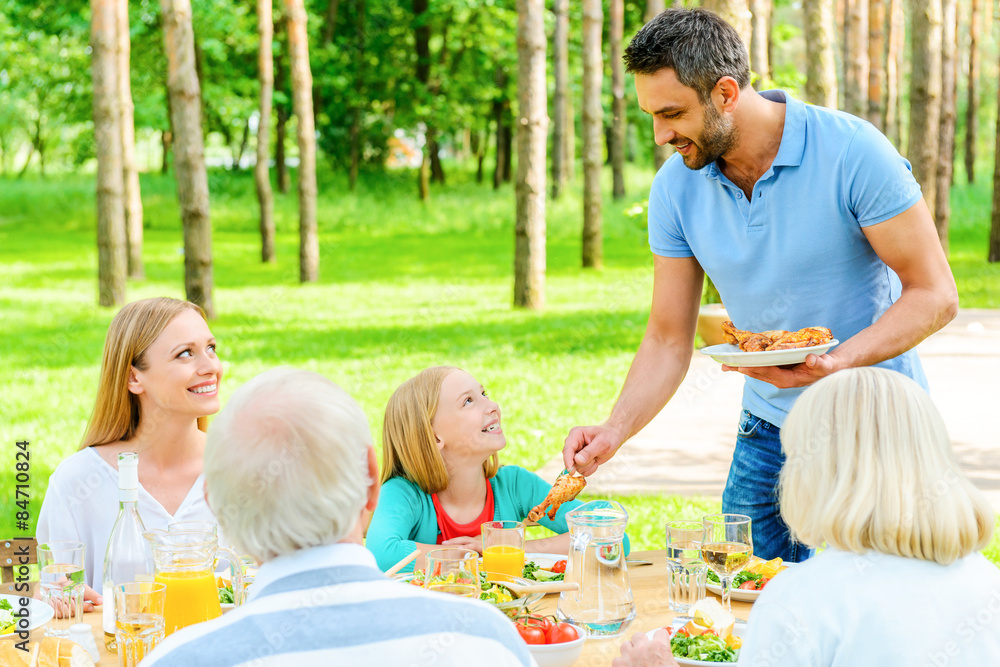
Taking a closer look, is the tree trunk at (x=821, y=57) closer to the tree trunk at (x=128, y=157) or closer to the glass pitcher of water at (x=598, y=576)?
the tree trunk at (x=128, y=157)

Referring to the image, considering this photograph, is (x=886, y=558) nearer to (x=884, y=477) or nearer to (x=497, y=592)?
(x=884, y=477)

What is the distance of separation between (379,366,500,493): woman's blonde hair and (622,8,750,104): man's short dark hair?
130cm


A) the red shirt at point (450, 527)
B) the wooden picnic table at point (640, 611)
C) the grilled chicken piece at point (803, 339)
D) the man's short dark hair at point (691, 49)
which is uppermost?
the man's short dark hair at point (691, 49)

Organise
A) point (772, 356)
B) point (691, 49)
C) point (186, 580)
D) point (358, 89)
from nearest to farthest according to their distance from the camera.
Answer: point (186, 580)
point (772, 356)
point (691, 49)
point (358, 89)

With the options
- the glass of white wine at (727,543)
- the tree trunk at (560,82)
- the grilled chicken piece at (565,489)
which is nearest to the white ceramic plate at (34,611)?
the grilled chicken piece at (565,489)

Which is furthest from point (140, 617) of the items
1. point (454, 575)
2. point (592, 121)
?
point (592, 121)

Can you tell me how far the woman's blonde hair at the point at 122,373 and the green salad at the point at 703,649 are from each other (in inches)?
82.0

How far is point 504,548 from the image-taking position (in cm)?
274

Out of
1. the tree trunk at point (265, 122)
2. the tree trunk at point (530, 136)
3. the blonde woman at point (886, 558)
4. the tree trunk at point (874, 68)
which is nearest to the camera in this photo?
the blonde woman at point (886, 558)

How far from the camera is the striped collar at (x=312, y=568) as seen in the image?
5.30ft

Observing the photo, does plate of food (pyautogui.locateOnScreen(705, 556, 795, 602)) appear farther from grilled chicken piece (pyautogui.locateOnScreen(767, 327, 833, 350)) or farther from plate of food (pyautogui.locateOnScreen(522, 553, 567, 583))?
grilled chicken piece (pyautogui.locateOnScreen(767, 327, 833, 350))

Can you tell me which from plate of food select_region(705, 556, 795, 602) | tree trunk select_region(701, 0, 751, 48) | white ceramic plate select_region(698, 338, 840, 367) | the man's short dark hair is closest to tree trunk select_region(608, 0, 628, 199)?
tree trunk select_region(701, 0, 751, 48)

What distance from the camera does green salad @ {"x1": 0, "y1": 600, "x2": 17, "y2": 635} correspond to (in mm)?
2479

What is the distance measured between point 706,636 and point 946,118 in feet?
72.6
